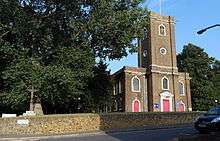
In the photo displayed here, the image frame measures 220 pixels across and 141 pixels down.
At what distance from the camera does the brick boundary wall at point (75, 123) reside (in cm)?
3528

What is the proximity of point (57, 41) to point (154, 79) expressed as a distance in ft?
98.1

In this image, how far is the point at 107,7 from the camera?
40.9 meters

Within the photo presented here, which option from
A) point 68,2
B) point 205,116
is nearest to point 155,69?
point 68,2

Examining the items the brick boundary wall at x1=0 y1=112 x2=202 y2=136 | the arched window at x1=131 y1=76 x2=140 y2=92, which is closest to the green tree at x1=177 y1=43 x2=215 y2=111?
the arched window at x1=131 y1=76 x2=140 y2=92

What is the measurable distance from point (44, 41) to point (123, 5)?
8673mm

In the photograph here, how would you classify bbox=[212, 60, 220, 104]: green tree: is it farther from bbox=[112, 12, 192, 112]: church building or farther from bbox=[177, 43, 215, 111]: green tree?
bbox=[112, 12, 192, 112]: church building

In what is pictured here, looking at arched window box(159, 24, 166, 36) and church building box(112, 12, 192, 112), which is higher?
arched window box(159, 24, 166, 36)

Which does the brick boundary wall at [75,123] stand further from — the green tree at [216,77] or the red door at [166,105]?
the green tree at [216,77]

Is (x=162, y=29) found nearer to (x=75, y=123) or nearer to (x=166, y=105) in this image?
(x=166, y=105)

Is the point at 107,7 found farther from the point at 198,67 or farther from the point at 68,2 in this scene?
the point at 198,67

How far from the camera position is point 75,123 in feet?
120

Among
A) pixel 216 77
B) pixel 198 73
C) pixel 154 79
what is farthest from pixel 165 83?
pixel 216 77

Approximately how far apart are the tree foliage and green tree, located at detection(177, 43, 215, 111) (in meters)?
41.9

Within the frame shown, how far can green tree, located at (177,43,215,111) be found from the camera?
268ft
